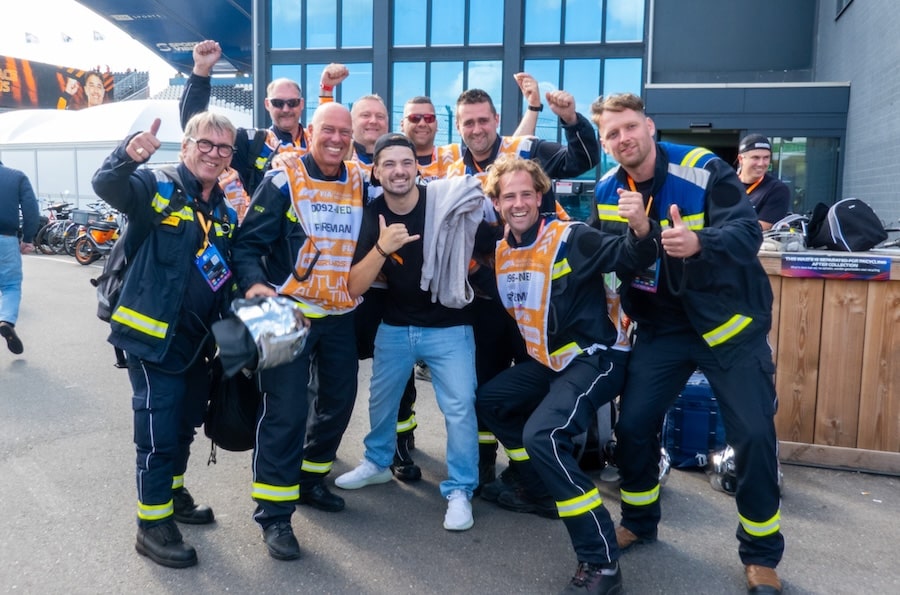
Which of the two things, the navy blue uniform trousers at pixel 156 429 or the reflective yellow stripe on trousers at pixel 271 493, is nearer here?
the navy blue uniform trousers at pixel 156 429

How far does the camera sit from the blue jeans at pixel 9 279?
25.7ft

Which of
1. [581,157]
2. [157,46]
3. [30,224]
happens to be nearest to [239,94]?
[157,46]

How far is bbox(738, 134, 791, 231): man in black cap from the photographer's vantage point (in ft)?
19.9

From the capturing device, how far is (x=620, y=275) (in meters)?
3.62

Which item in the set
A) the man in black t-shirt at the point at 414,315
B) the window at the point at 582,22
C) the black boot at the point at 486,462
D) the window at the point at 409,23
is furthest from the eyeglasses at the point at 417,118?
the window at the point at 409,23

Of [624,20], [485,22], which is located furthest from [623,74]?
[485,22]

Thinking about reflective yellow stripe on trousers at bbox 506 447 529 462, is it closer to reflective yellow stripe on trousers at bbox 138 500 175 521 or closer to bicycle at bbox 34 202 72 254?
reflective yellow stripe on trousers at bbox 138 500 175 521

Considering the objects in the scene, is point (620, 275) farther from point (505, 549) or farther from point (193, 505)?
point (193, 505)

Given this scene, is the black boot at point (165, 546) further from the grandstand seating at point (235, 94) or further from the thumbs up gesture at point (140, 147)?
the grandstand seating at point (235, 94)

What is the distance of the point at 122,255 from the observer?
358 centimetres

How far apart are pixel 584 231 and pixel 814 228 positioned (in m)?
2.35

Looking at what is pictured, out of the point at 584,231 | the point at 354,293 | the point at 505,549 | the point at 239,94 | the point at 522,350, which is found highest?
the point at 239,94

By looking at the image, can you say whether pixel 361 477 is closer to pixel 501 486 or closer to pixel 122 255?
pixel 501 486

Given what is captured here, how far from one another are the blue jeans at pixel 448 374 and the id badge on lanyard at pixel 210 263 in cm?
94
